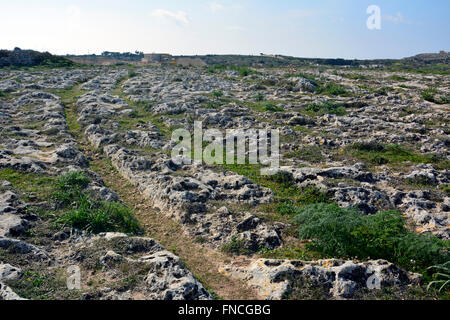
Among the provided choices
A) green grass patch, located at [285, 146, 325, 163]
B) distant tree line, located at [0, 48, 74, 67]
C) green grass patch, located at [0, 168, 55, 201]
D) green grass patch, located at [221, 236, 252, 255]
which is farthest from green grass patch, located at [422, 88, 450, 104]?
distant tree line, located at [0, 48, 74, 67]

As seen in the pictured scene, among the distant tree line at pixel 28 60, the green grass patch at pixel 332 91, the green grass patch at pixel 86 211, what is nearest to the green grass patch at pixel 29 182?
the green grass patch at pixel 86 211

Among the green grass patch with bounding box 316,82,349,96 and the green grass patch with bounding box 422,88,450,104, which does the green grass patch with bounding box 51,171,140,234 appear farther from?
the green grass patch with bounding box 422,88,450,104

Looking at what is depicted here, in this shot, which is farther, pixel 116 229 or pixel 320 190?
pixel 320 190

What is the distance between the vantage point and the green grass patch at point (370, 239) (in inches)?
314

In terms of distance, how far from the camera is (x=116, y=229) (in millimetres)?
10281

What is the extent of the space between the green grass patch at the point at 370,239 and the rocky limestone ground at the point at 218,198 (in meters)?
0.07

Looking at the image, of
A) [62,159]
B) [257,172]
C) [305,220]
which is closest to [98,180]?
[62,159]

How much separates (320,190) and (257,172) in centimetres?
365

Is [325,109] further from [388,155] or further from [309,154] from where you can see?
[309,154]

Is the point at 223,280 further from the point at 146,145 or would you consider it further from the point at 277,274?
the point at 146,145
